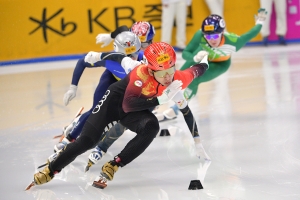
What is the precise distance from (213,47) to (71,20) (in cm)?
644

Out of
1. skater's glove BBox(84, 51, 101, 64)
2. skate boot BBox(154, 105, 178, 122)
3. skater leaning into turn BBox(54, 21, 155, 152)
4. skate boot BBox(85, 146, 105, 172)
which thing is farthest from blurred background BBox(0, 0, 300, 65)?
skate boot BBox(85, 146, 105, 172)

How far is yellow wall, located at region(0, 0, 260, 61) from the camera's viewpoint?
1256 centimetres

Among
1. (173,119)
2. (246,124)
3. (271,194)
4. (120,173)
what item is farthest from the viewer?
(173,119)

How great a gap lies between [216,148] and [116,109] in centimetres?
127

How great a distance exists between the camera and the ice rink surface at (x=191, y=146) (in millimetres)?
4402

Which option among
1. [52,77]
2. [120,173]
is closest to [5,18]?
[52,77]

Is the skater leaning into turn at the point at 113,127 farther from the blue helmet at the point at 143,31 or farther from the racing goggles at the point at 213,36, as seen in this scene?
the racing goggles at the point at 213,36

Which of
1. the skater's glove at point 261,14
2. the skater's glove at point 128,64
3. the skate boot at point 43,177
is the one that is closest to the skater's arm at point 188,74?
the skater's glove at point 128,64

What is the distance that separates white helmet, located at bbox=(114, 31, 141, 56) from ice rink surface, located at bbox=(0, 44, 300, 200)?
977mm

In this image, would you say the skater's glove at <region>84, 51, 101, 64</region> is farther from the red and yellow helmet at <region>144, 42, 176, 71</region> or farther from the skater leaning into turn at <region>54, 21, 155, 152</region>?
the red and yellow helmet at <region>144, 42, 176, 71</region>

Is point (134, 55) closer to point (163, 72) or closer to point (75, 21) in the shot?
point (163, 72)

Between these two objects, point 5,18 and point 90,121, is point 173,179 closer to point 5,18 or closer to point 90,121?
point 90,121

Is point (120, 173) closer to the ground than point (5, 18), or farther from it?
closer to the ground

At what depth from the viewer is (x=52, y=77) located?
10.5m
